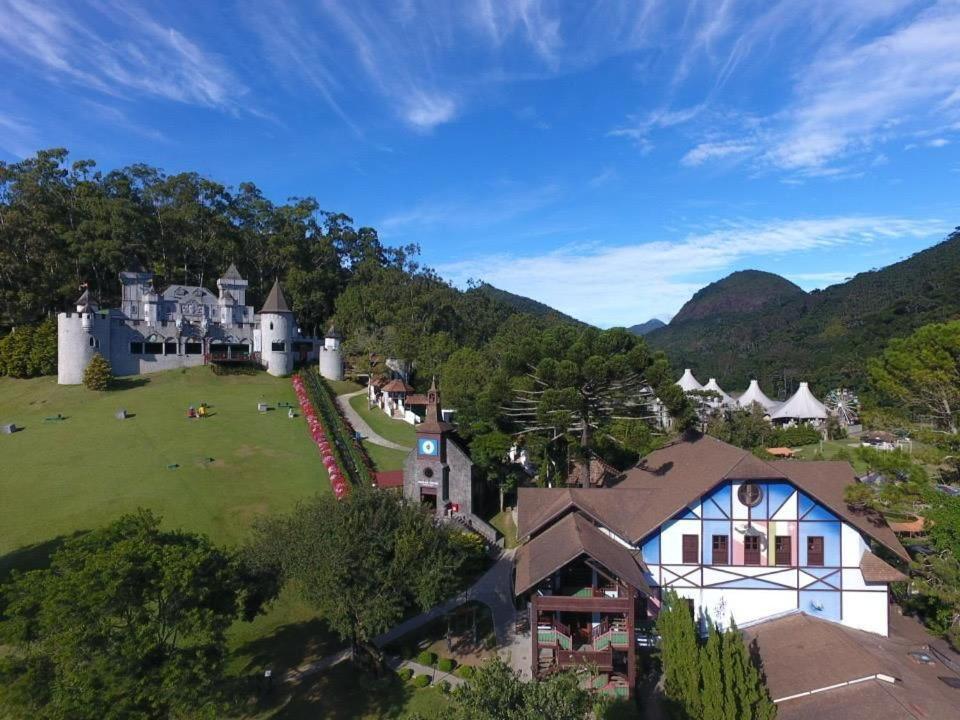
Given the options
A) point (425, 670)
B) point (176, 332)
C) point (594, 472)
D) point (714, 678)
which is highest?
point (176, 332)

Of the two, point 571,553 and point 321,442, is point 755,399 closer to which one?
point 321,442

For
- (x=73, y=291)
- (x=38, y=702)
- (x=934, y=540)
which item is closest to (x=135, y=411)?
(x=73, y=291)

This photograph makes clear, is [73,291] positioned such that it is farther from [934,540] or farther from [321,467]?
[934,540]

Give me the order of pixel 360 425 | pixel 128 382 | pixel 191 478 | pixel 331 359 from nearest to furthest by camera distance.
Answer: pixel 191 478, pixel 360 425, pixel 128 382, pixel 331 359

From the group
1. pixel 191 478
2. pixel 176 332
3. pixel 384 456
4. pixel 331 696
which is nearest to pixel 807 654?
pixel 331 696

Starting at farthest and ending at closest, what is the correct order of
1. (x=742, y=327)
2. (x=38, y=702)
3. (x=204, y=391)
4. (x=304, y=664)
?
1. (x=742, y=327)
2. (x=204, y=391)
3. (x=304, y=664)
4. (x=38, y=702)

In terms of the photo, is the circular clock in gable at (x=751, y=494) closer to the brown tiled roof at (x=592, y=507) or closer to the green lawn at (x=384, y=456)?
the brown tiled roof at (x=592, y=507)

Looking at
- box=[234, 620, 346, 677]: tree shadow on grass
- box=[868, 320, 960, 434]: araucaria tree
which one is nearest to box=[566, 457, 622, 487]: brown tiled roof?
box=[868, 320, 960, 434]: araucaria tree
